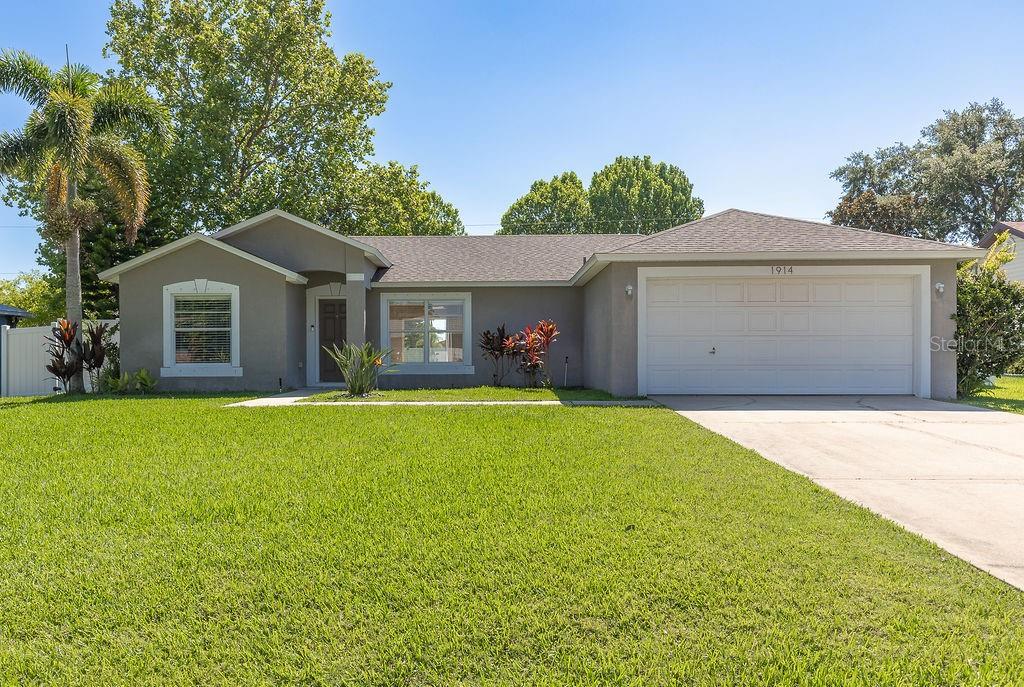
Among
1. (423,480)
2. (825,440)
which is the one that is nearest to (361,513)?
(423,480)

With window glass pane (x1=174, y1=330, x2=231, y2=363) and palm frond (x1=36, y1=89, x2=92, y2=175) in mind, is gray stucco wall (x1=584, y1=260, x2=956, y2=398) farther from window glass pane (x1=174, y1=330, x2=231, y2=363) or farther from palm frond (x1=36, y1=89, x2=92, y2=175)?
palm frond (x1=36, y1=89, x2=92, y2=175)

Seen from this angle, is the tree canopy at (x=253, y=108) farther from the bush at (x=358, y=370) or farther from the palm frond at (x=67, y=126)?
the bush at (x=358, y=370)

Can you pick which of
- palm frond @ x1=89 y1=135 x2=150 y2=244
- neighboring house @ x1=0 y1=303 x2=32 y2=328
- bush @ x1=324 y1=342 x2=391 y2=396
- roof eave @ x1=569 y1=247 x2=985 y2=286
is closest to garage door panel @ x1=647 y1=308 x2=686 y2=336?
roof eave @ x1=569 y1=247 x2=985 y2=286

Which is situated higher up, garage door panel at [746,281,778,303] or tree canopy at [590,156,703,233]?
tree canopy at [590,156,703,233]

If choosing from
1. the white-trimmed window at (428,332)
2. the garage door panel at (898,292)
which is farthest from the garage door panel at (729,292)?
the white-trimmed window at (428,332)

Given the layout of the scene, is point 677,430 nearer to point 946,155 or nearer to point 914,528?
point 914,528

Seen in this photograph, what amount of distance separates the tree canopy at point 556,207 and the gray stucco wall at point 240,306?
1124 inches

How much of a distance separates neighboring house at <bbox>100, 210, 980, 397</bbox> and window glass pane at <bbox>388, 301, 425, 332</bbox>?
0.04 metres

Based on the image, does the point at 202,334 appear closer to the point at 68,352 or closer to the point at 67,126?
the point at 68,352

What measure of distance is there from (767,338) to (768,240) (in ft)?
6.50

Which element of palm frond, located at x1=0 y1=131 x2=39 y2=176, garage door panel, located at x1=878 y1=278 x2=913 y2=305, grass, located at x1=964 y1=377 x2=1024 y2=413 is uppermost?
palm frond, located at x1=0 y1=131 x2=39 y2=176

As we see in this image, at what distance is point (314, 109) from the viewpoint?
24.3 metres

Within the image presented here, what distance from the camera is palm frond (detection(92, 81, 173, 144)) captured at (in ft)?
42.4

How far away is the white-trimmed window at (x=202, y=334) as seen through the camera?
12477 millimetres
